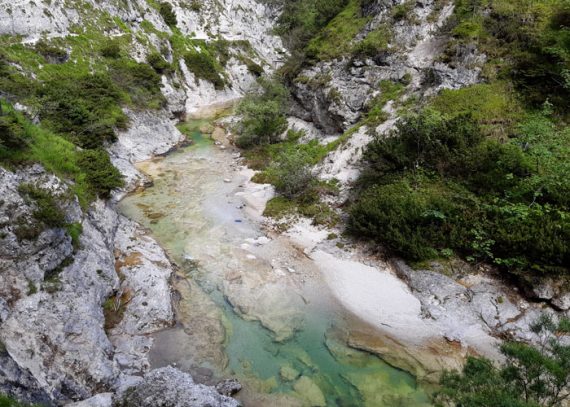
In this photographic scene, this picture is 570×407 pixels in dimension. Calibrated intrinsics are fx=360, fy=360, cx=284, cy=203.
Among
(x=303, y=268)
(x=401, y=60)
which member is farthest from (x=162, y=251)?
(x=401, y=60)

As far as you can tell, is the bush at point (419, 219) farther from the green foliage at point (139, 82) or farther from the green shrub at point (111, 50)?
the green shrub at point (111, 50)

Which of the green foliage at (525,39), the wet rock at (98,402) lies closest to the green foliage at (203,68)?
the green foliage at (525,39)

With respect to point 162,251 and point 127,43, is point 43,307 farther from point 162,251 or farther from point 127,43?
point 127,43

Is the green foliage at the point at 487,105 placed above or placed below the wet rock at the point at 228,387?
above

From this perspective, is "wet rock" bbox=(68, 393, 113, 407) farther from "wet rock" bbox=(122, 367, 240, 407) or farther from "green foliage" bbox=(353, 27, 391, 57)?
"green foliage" bbox=(353, 27, 391, 57)

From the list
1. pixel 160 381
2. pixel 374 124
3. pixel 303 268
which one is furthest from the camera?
pixel 374 124

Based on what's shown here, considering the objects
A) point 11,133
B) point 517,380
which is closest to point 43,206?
point 11,133
